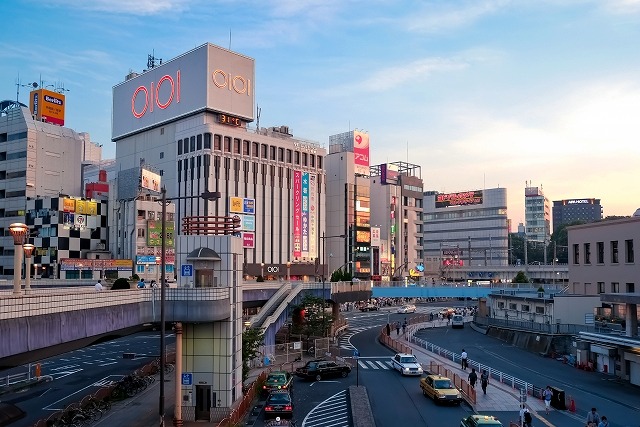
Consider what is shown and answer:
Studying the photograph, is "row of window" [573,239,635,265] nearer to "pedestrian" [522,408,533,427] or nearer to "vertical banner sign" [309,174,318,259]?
"pedestrian" [522,408,533,427]

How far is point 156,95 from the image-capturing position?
13100 centimetres

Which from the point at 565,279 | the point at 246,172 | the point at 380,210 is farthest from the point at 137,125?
the point at 565,279

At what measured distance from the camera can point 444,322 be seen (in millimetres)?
103250

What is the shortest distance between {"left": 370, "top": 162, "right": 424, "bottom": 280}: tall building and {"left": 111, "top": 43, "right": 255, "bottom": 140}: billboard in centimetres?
4855

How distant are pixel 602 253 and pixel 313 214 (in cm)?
7547

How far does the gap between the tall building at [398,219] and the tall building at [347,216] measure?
9611 millimetres

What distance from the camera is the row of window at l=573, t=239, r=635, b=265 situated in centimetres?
6066

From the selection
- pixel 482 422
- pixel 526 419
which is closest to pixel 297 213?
pixel 526 419

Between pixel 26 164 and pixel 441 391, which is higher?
pixel 26 164

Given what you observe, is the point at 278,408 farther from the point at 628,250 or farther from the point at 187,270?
the point at 628,250

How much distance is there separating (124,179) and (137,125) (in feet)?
148

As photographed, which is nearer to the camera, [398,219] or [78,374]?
[78,374]

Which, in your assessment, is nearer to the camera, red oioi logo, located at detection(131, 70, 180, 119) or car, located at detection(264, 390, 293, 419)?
car, located at detection(264, 390, 293, 419)

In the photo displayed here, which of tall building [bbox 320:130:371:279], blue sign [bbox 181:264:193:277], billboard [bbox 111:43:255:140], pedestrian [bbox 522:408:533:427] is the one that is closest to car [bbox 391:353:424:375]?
pedestrian [bbox 522:408:533:427]
